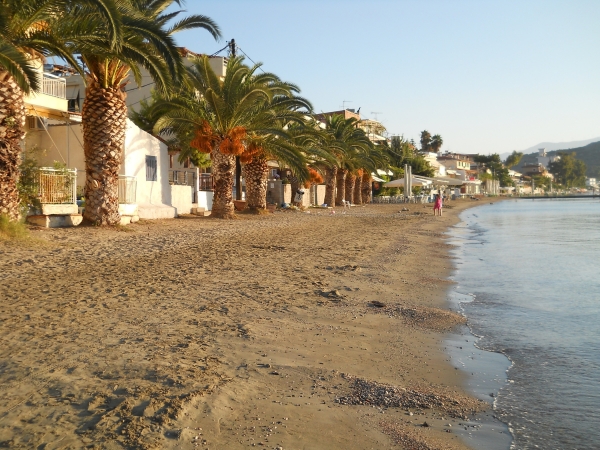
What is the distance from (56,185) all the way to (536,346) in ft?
41.8

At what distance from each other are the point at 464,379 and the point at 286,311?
258 cm

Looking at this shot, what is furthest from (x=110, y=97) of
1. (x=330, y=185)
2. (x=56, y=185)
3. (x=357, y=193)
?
(x=357, y=193)

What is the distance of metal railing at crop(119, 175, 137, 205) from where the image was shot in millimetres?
18203

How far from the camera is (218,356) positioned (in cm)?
515

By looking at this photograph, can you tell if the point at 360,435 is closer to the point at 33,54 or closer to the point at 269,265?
the point at 269,265

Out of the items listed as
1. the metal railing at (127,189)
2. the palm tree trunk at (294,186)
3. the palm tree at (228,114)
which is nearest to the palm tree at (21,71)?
the metal railing at (127,189)

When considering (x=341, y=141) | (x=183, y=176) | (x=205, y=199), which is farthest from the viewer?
(x=341, y=141)

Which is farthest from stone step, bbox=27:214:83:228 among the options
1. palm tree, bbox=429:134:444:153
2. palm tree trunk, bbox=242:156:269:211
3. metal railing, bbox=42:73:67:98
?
palm tree, bbox=429:134:444:153

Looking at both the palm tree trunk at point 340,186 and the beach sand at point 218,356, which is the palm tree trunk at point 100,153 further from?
the palm tree trunk at point 340,186

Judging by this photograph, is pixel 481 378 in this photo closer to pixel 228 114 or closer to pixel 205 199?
pixel 228 114

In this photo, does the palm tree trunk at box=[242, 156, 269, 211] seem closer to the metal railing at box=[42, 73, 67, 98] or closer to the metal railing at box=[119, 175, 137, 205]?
the metal railing at box=[119, 175, 137, 205]

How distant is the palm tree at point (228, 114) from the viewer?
69.9 feet

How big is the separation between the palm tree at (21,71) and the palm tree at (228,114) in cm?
809

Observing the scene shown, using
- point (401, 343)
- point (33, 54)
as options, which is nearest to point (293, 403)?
point (401, 343)
